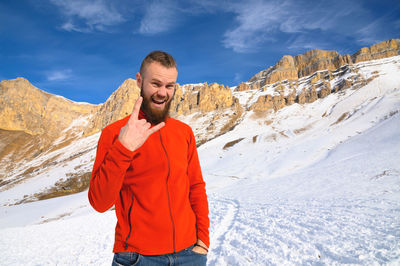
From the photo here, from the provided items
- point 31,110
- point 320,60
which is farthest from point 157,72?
point 31,110

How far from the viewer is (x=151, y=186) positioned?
6.40ft

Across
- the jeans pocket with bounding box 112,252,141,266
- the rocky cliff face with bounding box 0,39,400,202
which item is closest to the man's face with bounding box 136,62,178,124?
the jeans pocket with bounding box 112,252,141,266

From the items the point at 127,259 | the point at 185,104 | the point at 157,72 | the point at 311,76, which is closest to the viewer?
the point at 127,259

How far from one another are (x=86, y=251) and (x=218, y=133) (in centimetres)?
6191

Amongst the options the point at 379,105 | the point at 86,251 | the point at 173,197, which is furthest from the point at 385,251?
the point at 379,105

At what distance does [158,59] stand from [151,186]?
1.29m

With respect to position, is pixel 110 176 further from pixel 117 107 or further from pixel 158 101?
pixel 117 107

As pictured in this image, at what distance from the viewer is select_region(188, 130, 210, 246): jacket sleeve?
7.45 ft

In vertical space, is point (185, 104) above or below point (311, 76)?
below

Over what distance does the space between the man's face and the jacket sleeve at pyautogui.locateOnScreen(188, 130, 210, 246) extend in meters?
0.68

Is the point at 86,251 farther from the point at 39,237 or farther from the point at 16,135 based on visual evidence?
the point at 16,135

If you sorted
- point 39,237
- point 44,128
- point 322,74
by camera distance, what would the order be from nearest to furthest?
point 39,237 < point 322,74 < point 44,128

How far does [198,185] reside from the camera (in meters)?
2.47

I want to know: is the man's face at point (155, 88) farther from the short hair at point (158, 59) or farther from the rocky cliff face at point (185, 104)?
the rocky cliff face at point (185, 104)
